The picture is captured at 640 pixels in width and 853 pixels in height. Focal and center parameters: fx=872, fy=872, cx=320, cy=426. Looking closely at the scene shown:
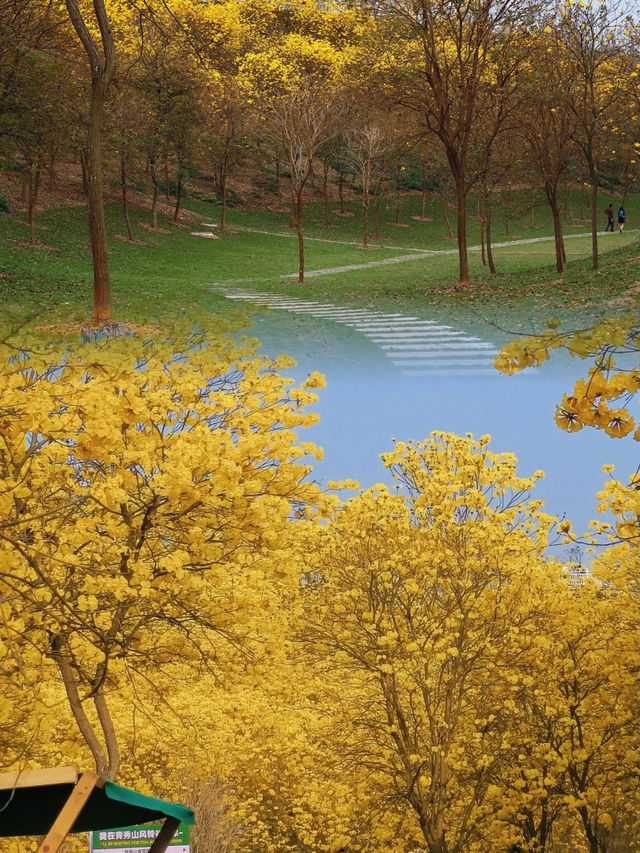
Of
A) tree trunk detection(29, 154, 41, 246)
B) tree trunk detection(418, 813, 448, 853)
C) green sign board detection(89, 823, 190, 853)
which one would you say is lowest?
green sign board detection(89, 823, 190, 853)

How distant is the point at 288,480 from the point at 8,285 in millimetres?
3809

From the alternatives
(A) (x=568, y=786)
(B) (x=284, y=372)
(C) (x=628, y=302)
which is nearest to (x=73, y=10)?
(B) (x=284, y=372)

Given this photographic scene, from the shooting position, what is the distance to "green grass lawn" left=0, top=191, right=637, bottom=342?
18.9 feet

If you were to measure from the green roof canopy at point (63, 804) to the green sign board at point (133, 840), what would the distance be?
546 cm

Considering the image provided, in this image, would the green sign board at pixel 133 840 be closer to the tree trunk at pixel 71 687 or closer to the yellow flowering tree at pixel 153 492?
the tree trunk at pixel 71 687

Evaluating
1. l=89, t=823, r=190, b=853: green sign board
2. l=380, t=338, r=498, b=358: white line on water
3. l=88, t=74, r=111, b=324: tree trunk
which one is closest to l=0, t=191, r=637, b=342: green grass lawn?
l=88, t=74, r=111, b=324: tree trunk

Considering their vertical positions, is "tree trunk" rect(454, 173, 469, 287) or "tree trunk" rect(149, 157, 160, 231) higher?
"tree trunk" rect(149, 157, 160, 231)

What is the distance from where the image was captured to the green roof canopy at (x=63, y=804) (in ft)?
8.52

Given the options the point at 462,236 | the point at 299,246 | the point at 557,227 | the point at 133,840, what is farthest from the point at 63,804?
the point at 299,246

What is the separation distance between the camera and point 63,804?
273 centimetres

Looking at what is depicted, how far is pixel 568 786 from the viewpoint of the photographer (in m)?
7.20

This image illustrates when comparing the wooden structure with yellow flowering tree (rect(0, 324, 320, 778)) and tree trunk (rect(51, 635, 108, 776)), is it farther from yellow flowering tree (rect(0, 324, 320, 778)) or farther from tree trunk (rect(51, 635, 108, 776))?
tree trunk (rect(51, 635, 108, 776))

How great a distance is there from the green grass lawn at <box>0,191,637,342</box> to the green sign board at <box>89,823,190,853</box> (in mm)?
4858

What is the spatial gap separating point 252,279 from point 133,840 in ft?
19.4
